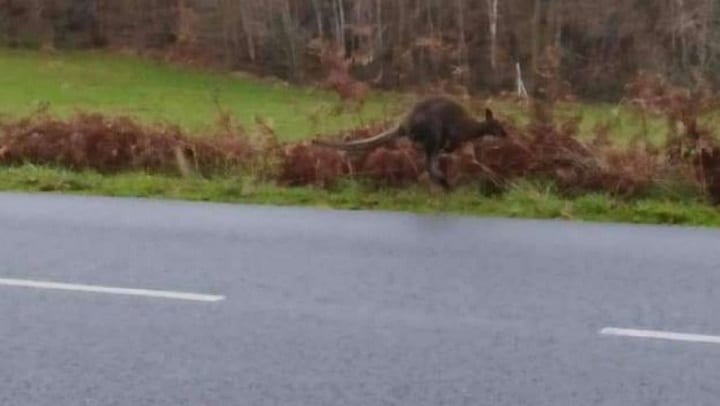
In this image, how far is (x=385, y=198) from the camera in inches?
560

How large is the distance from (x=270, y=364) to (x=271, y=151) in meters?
7.96

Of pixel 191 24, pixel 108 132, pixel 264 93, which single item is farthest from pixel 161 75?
pixel 108 132

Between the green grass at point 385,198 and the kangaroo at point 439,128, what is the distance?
38cm

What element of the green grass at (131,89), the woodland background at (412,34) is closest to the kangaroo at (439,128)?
the green grass at (131,89)

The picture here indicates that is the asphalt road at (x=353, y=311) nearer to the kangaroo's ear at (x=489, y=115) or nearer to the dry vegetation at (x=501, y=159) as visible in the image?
the dry vegetation at (x=501, y=159)

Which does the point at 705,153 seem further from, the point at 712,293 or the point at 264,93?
the point at 264,93

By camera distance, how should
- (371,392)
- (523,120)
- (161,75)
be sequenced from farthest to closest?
(161,75) → (523,120) → (371,392)

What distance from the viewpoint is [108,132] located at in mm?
16578

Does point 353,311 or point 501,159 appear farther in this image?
point 501,159

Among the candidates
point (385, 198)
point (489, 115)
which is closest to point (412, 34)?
point (489, 115)

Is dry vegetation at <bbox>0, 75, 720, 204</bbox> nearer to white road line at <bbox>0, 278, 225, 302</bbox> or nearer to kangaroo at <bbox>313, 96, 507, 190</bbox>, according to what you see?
kangaroo at <bbox>313, 96, 507, 190</bbox>

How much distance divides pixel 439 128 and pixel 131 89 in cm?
2929

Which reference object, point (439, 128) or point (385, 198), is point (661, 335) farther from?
point (439, 128)

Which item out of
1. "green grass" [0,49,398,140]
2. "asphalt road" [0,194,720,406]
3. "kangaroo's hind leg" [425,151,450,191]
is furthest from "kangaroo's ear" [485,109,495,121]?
"green grass" [0,49,398,140]
